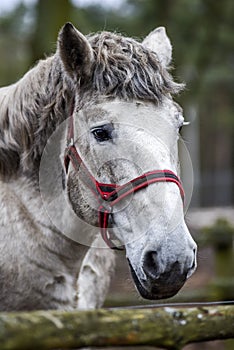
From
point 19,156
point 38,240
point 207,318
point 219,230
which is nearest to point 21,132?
point 19,156

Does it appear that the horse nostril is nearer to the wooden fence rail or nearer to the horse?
the horse

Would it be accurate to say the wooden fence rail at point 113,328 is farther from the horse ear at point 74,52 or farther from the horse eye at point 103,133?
the horse ear at point 74,52

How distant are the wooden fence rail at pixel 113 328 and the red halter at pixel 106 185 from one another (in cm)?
74

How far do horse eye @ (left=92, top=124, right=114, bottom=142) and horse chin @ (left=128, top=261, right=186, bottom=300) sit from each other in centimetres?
66

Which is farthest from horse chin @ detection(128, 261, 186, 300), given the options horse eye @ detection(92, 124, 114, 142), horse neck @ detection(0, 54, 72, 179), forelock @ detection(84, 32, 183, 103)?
horse neck @ detection(0, 54, 72, 179)

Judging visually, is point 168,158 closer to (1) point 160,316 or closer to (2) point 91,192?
(2) point 91,192

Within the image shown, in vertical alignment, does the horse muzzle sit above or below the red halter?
below

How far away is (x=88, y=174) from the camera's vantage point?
10.3ft

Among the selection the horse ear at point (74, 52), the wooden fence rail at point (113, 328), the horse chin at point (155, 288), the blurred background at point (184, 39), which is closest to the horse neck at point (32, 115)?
the horse ear at point (74, 52)

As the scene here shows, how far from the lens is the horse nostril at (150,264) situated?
2.65 metres

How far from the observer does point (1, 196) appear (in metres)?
3.58

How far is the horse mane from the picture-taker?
10.3ft

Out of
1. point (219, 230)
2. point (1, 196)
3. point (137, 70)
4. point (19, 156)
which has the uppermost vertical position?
point (137, 70)

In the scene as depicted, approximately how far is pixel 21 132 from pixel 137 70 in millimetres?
804
